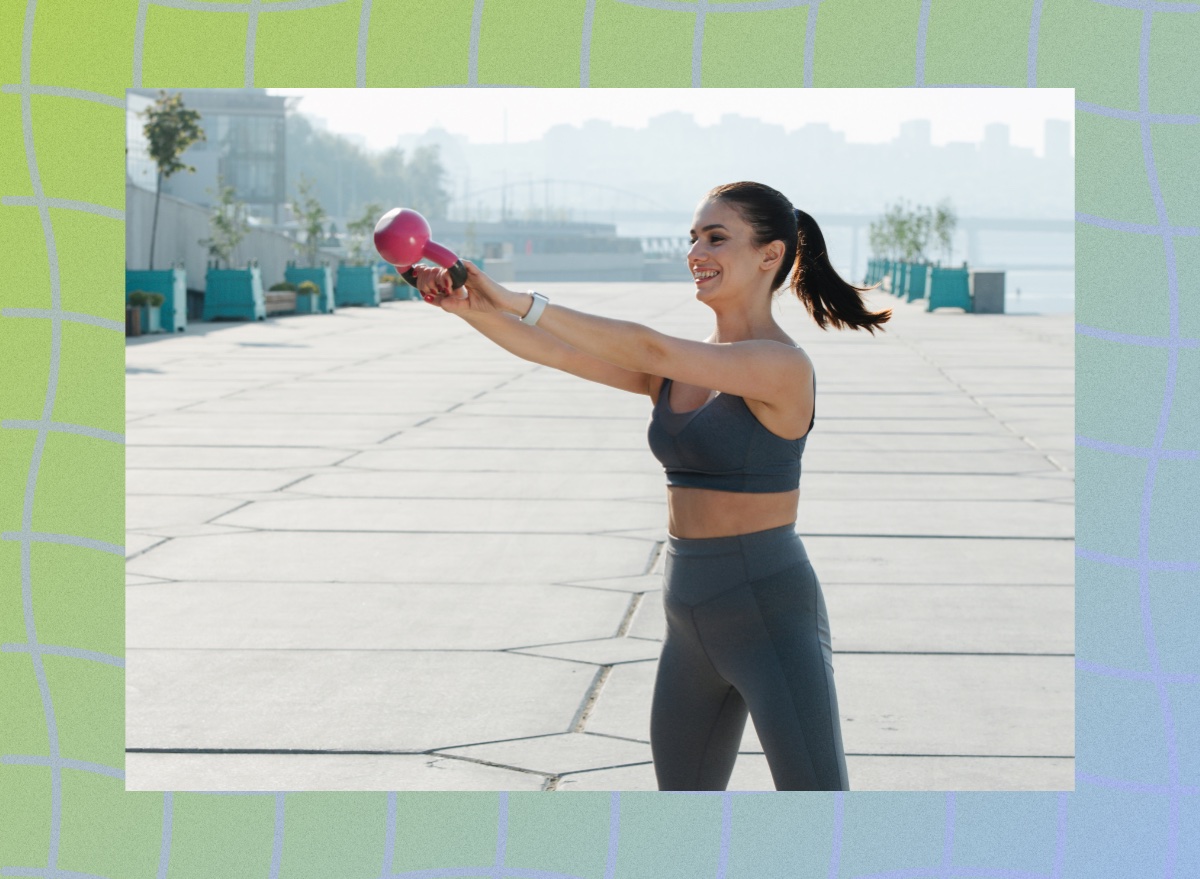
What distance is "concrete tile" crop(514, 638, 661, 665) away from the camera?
6887 mm

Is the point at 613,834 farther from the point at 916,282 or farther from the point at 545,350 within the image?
the point at 916,282

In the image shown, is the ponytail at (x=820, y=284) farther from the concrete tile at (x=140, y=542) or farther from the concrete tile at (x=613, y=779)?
the concrete tile at (x=140, y=542)

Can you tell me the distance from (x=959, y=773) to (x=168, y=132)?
1207 inches

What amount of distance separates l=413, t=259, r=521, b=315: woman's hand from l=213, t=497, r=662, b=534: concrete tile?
22.2 feet

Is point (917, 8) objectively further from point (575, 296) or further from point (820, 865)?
point (575, 296)

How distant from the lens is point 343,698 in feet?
20.6

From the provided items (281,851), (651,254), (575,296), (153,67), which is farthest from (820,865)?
(651,254)

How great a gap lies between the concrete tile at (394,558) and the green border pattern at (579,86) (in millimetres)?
4938

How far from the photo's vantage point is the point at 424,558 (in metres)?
9.16

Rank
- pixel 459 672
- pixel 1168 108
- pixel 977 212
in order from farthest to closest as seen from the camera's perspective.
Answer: pixel 977 212 → pixel 459 672 → pixel 1168 108

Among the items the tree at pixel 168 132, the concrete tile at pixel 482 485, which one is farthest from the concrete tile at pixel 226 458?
the tree at pixel 168 132
